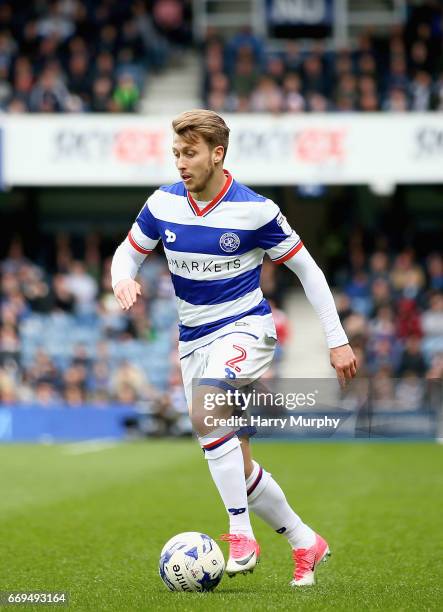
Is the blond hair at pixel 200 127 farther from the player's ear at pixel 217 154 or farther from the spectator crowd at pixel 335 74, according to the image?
the spectator crowd at pixel 335 74

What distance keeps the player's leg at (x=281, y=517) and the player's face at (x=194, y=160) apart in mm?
1192

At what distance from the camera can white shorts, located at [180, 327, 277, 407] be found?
5508mm

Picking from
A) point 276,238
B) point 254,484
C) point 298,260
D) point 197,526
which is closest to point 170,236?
point 276,238

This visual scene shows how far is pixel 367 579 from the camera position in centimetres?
595

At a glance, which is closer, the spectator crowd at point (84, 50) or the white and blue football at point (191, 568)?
the white and blue football at point (191, 568)

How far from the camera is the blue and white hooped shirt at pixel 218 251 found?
5.62 m

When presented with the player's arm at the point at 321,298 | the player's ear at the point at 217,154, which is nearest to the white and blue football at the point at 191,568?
the player's arm at the point at 321,298

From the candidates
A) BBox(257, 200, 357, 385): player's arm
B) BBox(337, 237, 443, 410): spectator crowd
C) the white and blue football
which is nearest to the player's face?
BBox(257, 200, 357, 385): player's arm

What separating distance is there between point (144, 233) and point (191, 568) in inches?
62.5

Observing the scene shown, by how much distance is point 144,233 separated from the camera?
19.2ft

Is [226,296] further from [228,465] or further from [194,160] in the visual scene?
[228,465]

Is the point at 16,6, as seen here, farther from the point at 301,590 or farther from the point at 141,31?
the point at 301,590

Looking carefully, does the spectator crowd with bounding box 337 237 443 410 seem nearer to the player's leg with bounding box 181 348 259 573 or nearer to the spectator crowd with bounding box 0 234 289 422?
the spectator crowd with bounding box 0 234 289 422

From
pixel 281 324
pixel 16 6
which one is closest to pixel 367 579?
pixel 281 324
